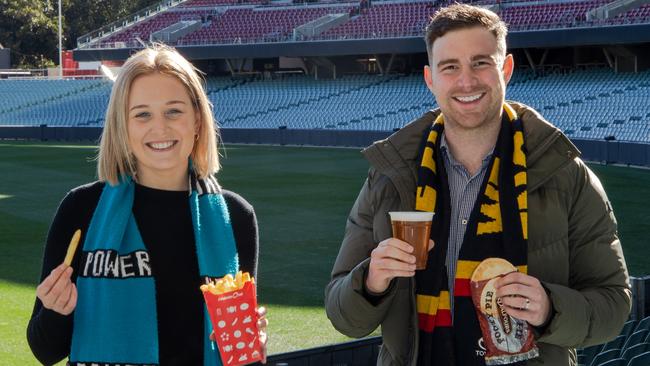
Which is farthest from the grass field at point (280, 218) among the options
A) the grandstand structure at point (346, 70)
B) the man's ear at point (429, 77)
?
the grandstand structure at point (346, 70)

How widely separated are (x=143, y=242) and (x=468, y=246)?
1.06 metres

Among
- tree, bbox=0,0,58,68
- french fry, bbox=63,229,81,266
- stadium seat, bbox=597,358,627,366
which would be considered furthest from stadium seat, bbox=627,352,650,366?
tree, bbox=0,0,58,68

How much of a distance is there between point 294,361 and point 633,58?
34434mm

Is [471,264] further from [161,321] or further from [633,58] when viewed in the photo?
[633,58]

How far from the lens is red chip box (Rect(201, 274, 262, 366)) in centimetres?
305

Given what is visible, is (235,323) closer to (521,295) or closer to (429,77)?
(521,295)

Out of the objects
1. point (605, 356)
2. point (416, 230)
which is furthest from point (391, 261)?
point (605, 356)

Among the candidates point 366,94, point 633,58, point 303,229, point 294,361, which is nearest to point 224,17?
point 366,94

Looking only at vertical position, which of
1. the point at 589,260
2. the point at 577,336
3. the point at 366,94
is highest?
the point at 589,260

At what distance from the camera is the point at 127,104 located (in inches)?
132

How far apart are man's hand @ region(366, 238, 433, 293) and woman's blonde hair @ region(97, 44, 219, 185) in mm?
813

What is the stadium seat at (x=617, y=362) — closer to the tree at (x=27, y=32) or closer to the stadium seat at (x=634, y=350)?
the stadium seat at (x=634, y=350)

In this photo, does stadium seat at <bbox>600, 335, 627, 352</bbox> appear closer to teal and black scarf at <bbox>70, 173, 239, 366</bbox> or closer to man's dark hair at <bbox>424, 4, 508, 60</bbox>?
man's dark hair at <bbox>424, 4, 508, 60</bbox>

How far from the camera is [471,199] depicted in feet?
11.0
